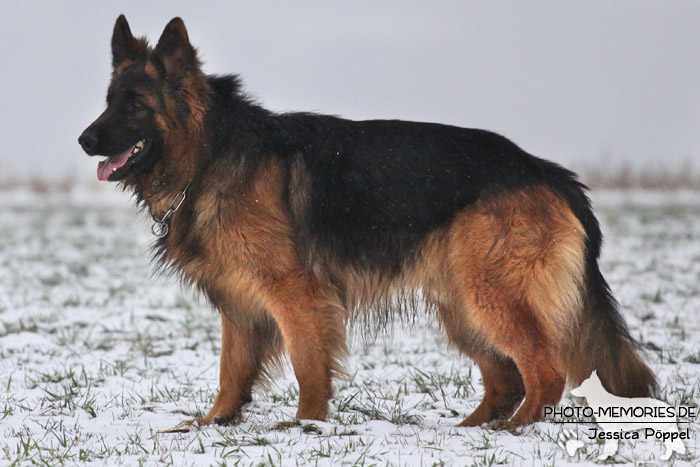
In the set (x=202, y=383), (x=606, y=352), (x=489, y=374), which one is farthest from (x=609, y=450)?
(x=202, y=383)

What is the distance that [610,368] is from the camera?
13.3 ft

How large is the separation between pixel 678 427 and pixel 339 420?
179 centimetres

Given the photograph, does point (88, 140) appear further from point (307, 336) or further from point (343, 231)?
point (307, 336)

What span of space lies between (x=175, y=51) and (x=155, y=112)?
14.8 inches

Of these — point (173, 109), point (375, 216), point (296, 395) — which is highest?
point (173, 109)

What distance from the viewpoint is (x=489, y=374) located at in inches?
178

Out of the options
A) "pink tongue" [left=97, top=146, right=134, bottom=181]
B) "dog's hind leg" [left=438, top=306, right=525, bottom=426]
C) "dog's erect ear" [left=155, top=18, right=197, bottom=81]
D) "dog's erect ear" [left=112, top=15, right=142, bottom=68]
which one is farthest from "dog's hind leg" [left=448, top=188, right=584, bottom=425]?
"dog's erect ear" [left=112, top=15, right=142, bottom=68]

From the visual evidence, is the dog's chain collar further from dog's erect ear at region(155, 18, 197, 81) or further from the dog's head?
dog's erect ear at region(155, 18, 197, 81)

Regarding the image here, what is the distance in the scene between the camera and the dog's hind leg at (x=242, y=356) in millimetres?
4293

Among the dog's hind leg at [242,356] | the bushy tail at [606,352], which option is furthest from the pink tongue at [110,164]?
the bushy tail at [606,352]

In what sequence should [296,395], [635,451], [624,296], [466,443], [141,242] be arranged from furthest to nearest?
[141,242]
[624,296]
[296,395]
[466,443]
[635,451]

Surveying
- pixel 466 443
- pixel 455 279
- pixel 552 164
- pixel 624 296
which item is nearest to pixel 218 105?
pixel 455 279

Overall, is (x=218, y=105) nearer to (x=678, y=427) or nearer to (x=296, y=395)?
(x=296, y=395)

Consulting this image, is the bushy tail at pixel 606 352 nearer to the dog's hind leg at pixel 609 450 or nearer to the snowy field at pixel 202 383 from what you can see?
the snowy field at pixel 202 383
